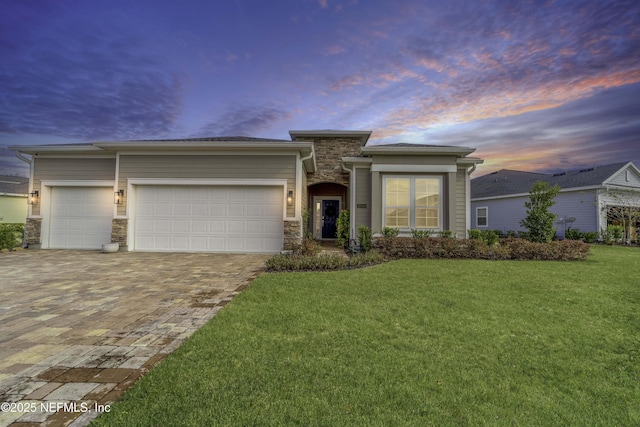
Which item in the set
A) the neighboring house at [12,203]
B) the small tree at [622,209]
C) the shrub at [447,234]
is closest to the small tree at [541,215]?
the shrub at [447,234]

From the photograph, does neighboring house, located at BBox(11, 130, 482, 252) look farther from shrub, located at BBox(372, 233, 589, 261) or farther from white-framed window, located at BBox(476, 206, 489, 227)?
white-framed window, located at BBox(476, 206, 489, 227)

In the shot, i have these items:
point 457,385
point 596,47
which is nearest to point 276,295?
point 457,385

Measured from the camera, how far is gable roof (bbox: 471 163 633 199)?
15625 mm

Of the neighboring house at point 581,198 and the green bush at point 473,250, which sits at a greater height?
the neighboring house at point 581,198

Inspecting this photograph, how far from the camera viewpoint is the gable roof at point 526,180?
1562cm

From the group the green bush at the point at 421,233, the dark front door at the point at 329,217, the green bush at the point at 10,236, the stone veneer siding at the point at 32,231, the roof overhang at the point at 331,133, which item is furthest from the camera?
the dark front door at the point at 329,217

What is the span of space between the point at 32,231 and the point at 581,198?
2572 cm

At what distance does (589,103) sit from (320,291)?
15616 millimetres

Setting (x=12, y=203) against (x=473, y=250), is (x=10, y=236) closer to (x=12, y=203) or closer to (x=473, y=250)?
(x=12, y=203)

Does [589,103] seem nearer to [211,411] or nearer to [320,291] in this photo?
[320,291]

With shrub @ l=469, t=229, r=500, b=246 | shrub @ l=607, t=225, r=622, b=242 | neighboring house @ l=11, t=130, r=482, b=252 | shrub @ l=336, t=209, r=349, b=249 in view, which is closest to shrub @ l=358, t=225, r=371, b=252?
neighboring house @ l=11, t=130, r=482, b=252

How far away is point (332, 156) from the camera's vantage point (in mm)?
13742

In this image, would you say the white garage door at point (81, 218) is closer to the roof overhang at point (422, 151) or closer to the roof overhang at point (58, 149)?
the roof overhang at point (58, 149)

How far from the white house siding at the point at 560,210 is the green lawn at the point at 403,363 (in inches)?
548
